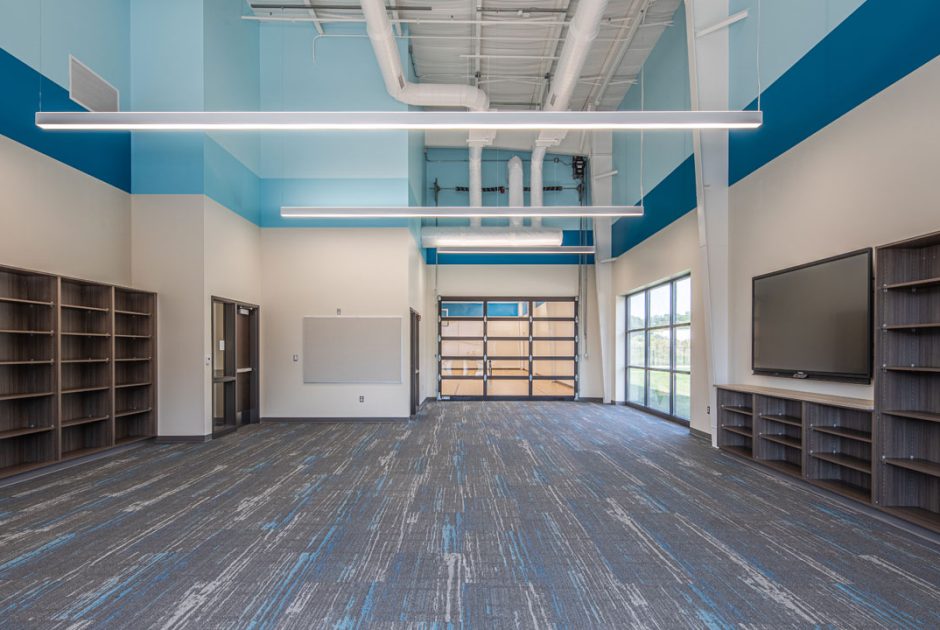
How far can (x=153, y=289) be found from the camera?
6766 millimetres

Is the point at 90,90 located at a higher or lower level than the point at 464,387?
higher

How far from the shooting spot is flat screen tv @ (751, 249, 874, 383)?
4160mm

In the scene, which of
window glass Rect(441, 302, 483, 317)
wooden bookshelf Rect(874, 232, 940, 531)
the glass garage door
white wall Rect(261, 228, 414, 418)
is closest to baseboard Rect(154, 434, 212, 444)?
white wall Rect(261, 228, 414, 418)

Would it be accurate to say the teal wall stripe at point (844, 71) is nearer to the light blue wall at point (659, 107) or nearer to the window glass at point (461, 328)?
the light blue wall at point (659, 107)

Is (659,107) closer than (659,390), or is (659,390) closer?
(659,107)

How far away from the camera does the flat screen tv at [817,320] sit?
4.16 m

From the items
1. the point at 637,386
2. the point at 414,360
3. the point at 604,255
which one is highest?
the point at 604,255

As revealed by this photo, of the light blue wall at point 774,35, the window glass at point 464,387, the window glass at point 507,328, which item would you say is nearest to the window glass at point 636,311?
the window glass at point 507,328

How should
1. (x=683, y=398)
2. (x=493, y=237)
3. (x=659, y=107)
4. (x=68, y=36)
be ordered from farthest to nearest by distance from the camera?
(x=493, y=237) < (x=659, y=107) < (x=683, y=398) < (x=68, y=36)

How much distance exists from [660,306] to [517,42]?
16.0 ft

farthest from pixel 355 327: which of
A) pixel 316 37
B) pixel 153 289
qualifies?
pixel 316 37

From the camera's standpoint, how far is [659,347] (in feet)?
30.6

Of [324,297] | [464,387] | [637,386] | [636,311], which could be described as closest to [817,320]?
[636,311]

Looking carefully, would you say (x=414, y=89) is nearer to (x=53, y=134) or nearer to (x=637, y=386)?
(x=53, y=134)
